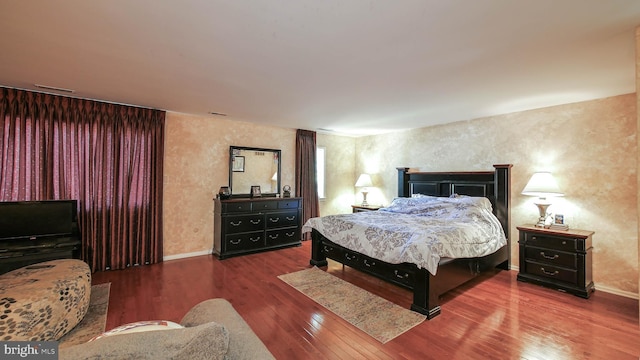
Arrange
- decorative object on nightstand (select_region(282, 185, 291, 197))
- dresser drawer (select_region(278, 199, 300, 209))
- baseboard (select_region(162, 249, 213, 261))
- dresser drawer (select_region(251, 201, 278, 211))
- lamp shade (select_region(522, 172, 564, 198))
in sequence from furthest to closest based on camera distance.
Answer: decorative object on nightstand (select_region(282, 185, 291, 197)) → dresser drawer (select_region(278, 199, 300, 209)) → dresser drawer (select_region(251, 201, 278, 211)) → baseboard (select_region(162, 249, 213, 261)) → lamp shade (select_region(522, 172, 564, 198))

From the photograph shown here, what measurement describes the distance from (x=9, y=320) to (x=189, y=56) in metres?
2.39

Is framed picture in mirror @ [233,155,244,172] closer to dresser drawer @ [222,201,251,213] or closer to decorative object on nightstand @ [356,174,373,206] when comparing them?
dresser drawer @ [222,201,251,213]

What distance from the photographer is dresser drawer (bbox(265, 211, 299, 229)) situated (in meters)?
5.18

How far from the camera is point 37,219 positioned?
3.36 m

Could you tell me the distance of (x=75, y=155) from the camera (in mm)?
3750

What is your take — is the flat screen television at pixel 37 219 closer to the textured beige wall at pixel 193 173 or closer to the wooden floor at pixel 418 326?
the wooden floor at pixel 418 326

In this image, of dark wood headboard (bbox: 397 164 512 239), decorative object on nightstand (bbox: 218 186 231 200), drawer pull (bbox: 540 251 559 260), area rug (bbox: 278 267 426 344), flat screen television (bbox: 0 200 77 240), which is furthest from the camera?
decorative object on nightstand (bbox: 218 186 231 200)

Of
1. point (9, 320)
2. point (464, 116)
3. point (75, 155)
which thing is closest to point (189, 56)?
point (9, 320)

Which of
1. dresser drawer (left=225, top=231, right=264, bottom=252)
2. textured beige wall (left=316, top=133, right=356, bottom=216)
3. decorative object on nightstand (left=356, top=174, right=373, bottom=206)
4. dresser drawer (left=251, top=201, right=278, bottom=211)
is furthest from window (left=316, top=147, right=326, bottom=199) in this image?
dresser drawer (left=225, top=231, right=264, bottom=252)

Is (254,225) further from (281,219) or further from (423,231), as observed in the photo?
(423,231)

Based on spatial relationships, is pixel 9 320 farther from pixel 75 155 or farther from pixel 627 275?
pixel 627 275

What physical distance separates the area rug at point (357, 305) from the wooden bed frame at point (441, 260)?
237 millimetres

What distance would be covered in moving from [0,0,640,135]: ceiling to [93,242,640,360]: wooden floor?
2.40 metres

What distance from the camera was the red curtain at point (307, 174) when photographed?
A: 5895 millimetres
